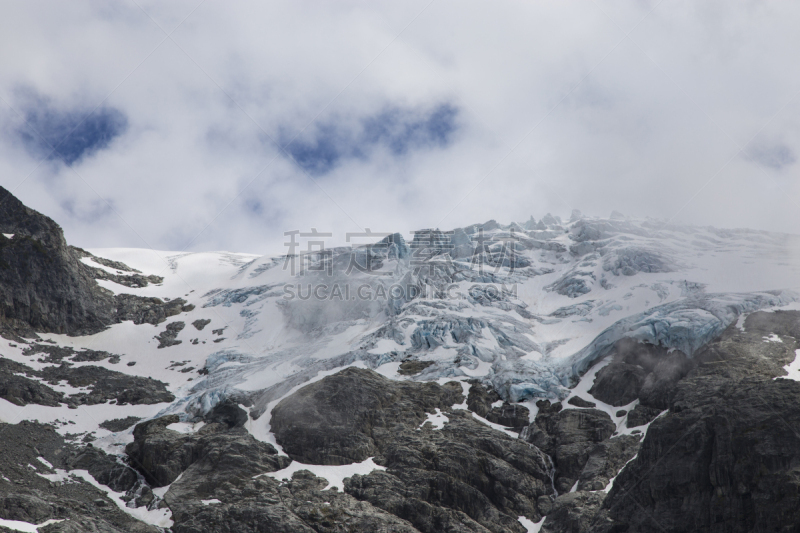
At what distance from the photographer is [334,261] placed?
11875 cm

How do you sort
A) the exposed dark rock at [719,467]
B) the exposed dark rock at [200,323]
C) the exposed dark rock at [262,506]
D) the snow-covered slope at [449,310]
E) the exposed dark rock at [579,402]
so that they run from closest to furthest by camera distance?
the exposed dark rock at [719,467] < the exposed dark rock at [262,506] < the exposed dark rock at [579,402] < the snow-covered slope at [449,310] < the exposed dark rock at [200,323]

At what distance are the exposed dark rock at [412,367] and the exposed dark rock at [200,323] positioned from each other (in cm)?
4892

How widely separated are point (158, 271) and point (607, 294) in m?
110

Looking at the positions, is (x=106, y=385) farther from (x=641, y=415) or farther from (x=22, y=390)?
(x=641, y=415)

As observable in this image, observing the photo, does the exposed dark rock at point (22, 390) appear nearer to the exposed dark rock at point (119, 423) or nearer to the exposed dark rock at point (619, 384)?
the exposed dark rock at point (119, 423)

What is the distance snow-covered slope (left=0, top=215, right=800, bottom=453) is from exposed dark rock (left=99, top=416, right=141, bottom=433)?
Answer: 144 centimetres

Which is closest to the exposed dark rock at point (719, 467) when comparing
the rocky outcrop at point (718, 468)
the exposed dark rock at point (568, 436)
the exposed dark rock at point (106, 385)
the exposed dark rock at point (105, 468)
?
the rocky outcrop at point (718, 468)

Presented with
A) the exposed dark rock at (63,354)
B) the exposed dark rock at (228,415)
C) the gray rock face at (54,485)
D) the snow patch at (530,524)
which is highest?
the exposed dark rock at (63,354)

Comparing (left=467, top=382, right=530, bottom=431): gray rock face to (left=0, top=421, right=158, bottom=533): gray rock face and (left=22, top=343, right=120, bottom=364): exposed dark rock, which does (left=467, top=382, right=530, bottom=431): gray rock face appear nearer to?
(left=0, top=421, right=158, bottom=533): gray rock face

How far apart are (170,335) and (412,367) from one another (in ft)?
172

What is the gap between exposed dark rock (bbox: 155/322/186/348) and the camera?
3851 inches

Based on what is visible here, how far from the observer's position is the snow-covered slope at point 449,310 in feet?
230

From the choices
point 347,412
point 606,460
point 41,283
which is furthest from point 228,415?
point 41,283

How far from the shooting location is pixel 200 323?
10625 centimetres
